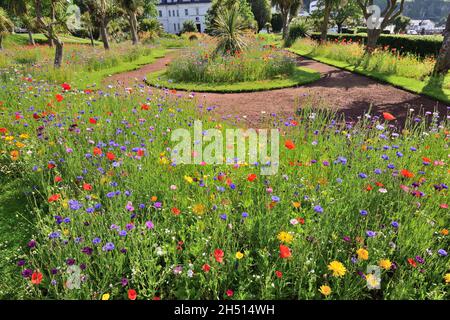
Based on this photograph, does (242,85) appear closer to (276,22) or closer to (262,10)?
(262,10)

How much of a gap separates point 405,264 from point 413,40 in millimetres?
20907

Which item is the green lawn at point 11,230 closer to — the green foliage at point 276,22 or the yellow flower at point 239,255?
the yellow flower at point 239,255

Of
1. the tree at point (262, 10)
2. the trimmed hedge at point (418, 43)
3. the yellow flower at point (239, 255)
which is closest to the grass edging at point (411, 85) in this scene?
the trimmed hedge at point (418, 43)

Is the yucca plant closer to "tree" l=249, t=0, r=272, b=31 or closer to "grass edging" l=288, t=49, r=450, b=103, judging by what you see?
"grass edging" l=288, t=49, r=450, b=103

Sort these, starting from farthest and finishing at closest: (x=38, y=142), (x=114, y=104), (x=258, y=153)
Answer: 1. (x=114, y=104)
2. (x=38, y=142)
3. (x=258, y=153)

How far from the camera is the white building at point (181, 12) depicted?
7369 centimetres

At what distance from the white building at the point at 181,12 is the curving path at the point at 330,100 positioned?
68644mm

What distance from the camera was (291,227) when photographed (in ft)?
9.04

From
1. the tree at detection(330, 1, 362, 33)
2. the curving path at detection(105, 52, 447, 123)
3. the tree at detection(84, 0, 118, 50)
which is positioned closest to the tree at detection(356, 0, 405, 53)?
the curving path at detection(105, 52, 447, 123)

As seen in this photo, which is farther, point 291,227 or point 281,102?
point 281,102

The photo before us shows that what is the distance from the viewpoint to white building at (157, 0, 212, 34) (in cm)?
7369

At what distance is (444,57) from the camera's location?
37.6 ft

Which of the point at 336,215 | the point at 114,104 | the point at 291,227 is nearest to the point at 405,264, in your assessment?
the point at 336,215
